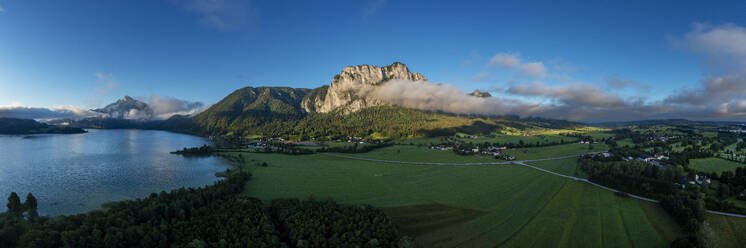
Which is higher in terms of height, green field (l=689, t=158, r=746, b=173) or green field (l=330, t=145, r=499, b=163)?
green field (l=689, t=158, r=746, b=173)

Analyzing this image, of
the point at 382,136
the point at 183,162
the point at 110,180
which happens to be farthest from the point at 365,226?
the point at 382,136

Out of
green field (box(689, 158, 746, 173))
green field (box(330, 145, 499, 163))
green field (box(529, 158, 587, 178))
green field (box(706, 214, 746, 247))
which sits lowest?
green field (box(706, 214, 746, 247))

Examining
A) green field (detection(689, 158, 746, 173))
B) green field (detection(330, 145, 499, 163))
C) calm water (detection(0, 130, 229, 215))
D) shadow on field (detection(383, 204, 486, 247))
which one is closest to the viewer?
shadow on field (detection(383, 204, 486, 247))

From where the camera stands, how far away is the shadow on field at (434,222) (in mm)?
34062

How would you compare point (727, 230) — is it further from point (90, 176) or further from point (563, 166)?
point (90, 176)

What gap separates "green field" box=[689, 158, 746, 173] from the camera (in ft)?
207

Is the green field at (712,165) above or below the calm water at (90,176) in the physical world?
above

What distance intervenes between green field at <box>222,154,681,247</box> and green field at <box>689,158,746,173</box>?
3430 centimetres

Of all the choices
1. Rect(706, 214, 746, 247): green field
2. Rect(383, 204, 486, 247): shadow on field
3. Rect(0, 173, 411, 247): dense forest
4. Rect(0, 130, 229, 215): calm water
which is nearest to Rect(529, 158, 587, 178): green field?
Rect(706, 214, 746, 247): green field

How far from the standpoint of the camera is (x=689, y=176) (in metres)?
58.4

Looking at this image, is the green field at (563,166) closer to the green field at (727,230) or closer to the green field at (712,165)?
the green field at (712,165)

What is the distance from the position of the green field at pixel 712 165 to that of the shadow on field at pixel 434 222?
6792 centimetres

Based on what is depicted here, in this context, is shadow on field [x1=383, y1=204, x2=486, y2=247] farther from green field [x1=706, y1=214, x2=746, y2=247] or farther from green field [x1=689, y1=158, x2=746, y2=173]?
green field [x1=689, y1=158, x2=746, y2=173]

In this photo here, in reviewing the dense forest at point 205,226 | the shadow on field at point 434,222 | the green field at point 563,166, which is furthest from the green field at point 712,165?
the dense forest at point 205,226
